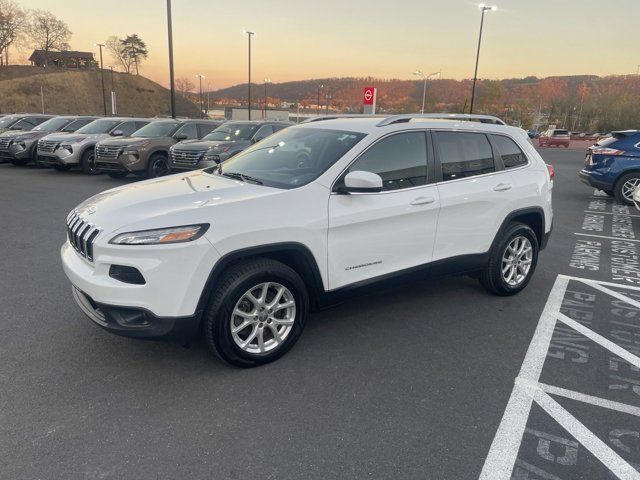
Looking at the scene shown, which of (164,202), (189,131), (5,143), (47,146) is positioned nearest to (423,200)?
(164,202)

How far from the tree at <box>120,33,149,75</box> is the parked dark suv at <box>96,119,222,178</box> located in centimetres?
11935

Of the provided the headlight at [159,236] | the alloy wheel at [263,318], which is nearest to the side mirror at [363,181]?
the alloy wheel at [263,318]

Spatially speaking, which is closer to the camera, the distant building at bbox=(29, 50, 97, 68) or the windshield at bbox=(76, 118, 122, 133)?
the windshield at bbox=(76, 118, 122, 133)

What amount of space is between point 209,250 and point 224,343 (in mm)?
673

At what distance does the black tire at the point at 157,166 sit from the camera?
12508 mm

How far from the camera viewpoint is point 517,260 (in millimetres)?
5000

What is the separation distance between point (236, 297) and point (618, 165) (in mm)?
11229

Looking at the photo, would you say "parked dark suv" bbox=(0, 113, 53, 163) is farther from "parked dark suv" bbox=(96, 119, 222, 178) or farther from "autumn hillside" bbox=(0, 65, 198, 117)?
"autumn hillside" bbox=(0, 65, 198, 117)

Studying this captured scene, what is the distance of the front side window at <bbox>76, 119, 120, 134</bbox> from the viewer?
593 inches

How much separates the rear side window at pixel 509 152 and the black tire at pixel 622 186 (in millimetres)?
7881

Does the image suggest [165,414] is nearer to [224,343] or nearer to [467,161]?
Result: [224,343]

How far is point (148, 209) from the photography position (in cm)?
317

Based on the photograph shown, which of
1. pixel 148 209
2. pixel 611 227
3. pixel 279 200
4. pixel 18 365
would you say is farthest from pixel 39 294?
pixel 611 227

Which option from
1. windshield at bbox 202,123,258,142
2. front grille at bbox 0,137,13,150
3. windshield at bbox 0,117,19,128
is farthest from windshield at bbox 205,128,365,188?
windshield at bbox 0,117,19,128
